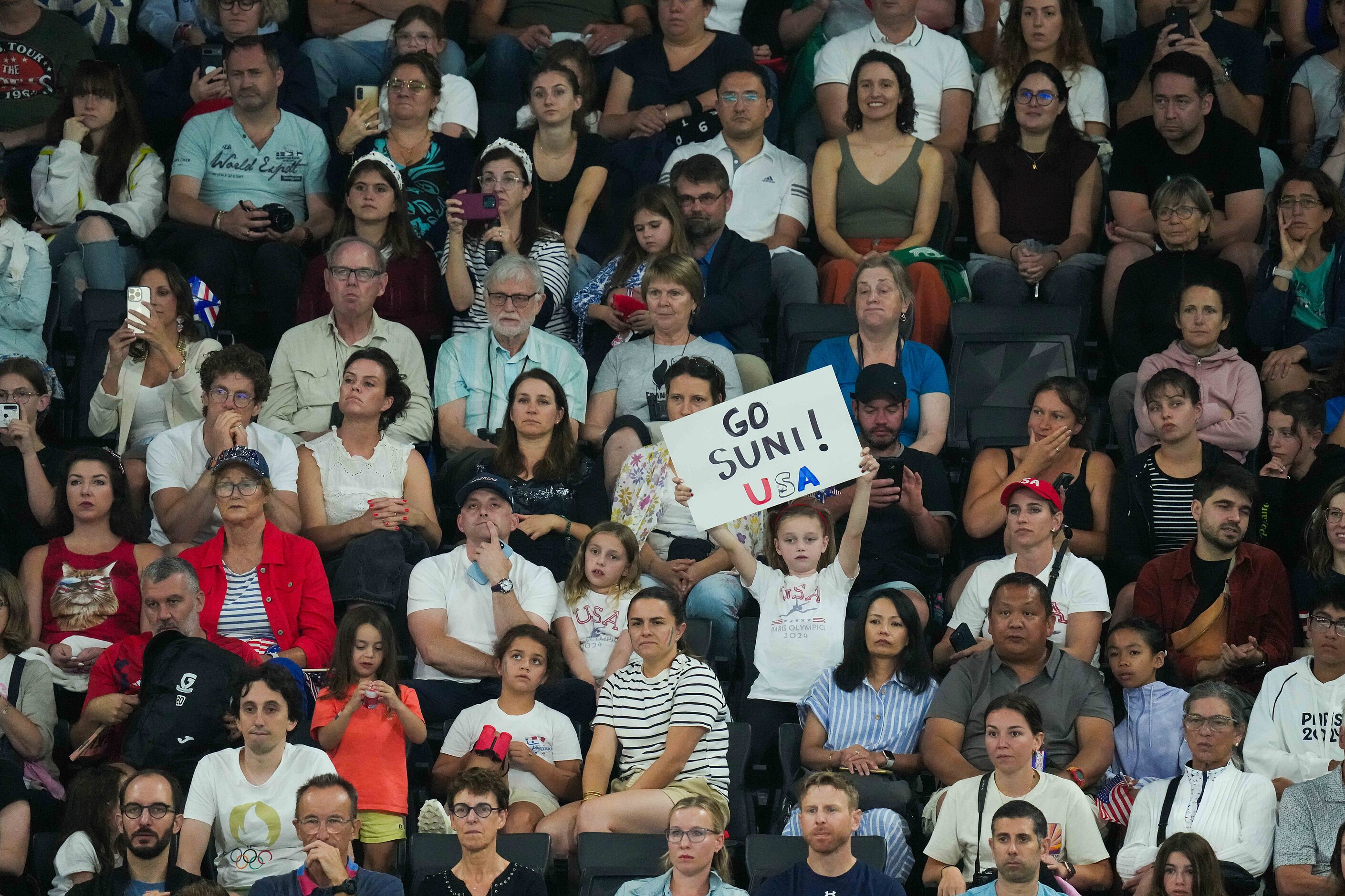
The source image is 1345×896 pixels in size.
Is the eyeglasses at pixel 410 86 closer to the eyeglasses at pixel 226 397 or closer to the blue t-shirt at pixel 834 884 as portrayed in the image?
the eyeglasses at pixel 226 397

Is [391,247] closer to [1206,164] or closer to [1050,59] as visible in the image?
[1050,59]

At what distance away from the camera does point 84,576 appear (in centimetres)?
730

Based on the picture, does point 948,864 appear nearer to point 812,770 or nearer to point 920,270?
point 812,770

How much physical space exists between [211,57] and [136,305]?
215 centimetres

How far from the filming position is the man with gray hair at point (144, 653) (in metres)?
6.71

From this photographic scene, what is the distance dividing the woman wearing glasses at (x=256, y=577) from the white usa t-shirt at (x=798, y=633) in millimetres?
1498

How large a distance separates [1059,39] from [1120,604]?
304 centimetres

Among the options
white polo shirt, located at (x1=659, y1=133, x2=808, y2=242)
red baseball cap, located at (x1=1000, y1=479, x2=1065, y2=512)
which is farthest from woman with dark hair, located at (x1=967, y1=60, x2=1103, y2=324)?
red baseball cap, located at (x1=1000, y1=479, x2=1065, y2=512)

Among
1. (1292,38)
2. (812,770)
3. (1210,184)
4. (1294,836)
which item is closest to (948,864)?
(812,770)

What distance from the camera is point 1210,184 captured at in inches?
353

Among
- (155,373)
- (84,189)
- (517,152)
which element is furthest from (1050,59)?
(84,189)

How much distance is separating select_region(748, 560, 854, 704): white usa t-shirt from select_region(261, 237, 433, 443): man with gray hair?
171 centimetres

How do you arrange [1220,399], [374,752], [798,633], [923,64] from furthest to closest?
[923,64] < [1220,399] < [798,633] < [374,752]

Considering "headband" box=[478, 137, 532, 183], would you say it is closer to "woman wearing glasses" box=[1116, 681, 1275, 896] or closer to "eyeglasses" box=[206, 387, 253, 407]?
"eyeglasses" box=[206, 387, 253, 407]
